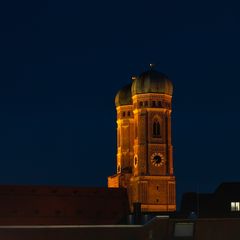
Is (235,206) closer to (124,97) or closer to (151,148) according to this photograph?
(151,148)

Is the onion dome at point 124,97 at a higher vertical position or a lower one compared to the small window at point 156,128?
higher

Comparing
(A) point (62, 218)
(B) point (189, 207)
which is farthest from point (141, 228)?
(A) point (62, 218)

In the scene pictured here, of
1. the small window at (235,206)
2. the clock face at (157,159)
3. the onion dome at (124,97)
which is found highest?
the onion dome at (124,97)

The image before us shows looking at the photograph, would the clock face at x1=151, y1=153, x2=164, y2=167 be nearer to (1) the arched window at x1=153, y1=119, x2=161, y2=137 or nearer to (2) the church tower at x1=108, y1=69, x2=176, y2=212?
(2) the church tower at x1=108, y1=69, x2=176, y2=212

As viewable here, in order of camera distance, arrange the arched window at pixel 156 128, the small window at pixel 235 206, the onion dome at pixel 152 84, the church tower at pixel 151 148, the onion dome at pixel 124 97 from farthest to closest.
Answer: the onion dome at pixel 124 97
the onion dome at pixel 152 84
the arched window at pixel 156 128
the church tower at pixel 151 148
the small window at pixel 235 206

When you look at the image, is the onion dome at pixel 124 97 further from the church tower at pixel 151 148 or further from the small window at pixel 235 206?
the small window at pixel 235 206

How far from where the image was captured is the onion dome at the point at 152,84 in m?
137

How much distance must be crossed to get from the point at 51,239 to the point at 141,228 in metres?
2.92

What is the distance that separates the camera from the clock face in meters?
134

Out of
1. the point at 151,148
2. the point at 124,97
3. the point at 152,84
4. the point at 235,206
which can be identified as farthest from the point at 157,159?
the point at 235,206

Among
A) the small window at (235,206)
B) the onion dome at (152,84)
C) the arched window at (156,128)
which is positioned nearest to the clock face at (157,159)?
the arched window at (156,128)

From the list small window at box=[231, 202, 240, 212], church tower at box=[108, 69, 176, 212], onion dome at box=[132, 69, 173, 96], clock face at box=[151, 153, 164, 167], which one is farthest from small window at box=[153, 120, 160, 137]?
small window at box=[231, 202, 240, 212]

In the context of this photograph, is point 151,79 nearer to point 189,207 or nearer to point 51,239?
point 189,207

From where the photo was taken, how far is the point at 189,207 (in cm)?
11138
